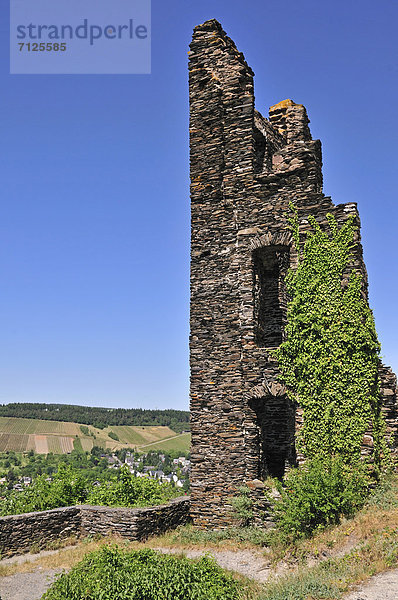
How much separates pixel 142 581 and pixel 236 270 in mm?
8773

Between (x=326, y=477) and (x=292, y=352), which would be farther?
(x=292, y=352)

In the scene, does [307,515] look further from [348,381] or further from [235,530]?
[348,381]

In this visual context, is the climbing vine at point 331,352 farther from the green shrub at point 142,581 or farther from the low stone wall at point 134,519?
the green shrub at point 142,581

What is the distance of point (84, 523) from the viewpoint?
13.2 meters

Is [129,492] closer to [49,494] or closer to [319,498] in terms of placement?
[49,494]

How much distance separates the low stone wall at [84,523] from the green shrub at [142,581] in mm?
5067

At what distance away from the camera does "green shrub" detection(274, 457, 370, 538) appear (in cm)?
1030

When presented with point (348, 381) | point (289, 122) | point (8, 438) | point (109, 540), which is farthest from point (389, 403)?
point (8, 438)

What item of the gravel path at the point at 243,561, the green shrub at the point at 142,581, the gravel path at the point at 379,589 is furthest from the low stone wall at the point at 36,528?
the gravel path at the point at 379,589

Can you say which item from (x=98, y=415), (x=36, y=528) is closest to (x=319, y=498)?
(x=36, y=528)

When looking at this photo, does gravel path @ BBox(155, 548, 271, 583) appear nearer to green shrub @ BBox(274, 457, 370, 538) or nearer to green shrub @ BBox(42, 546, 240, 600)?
green shrub @ BBox(274, 457, 370, 538)

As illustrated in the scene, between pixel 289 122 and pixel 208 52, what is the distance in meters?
3.39

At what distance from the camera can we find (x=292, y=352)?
501 inches

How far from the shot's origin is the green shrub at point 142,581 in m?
6.61
